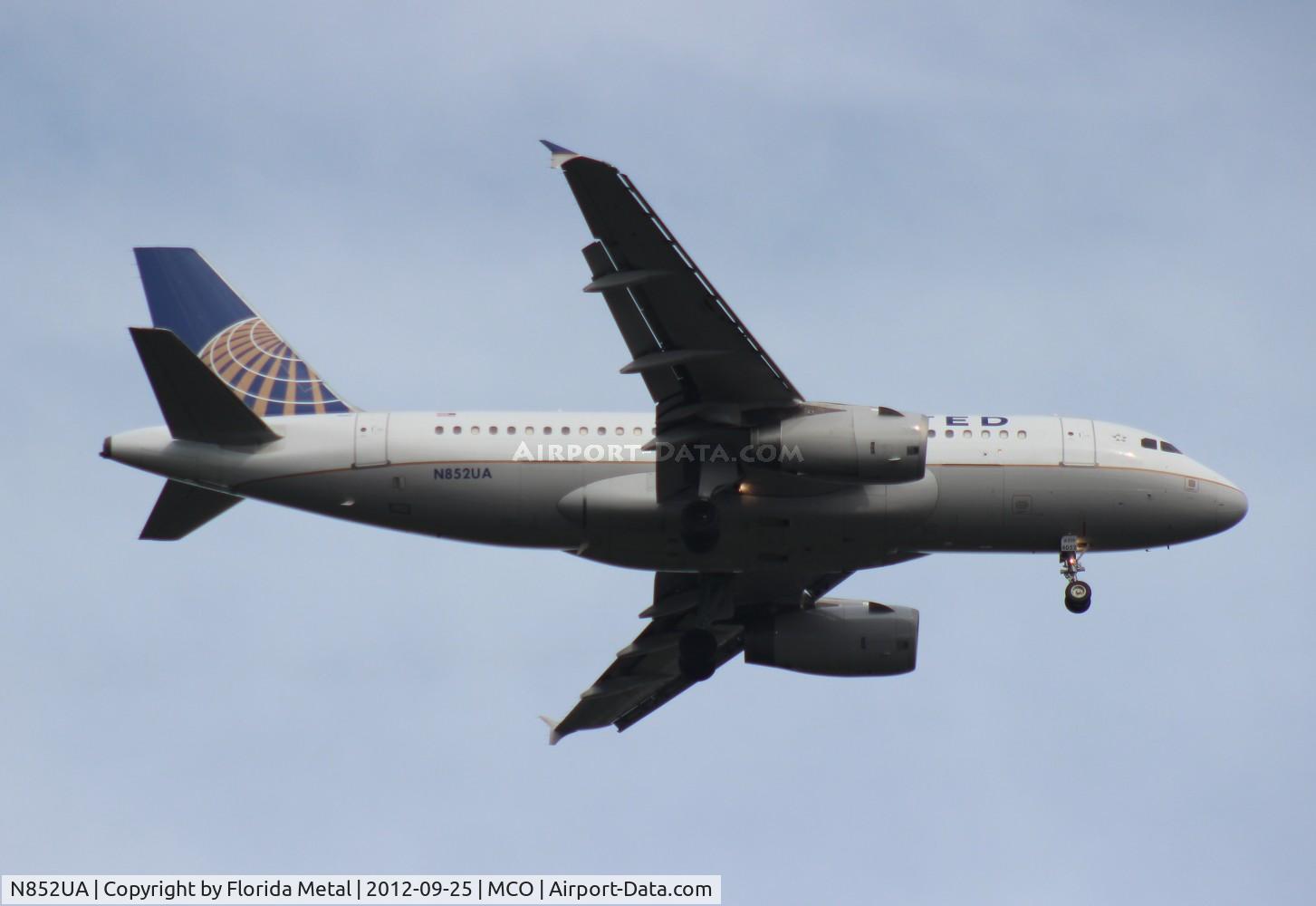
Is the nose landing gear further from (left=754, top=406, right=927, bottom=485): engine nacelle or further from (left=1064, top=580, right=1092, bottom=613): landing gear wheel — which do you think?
(left=754, top=406, right=927, bottom=485): engine nacelle

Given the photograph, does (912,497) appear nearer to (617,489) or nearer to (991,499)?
(991,499)

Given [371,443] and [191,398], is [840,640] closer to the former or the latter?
[371,443]

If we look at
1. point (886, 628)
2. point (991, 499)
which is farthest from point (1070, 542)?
point (886, 628)

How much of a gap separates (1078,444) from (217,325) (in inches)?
804

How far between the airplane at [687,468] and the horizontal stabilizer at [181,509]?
0.05m

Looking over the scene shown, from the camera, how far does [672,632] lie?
45.2 m

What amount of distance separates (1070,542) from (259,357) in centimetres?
1925

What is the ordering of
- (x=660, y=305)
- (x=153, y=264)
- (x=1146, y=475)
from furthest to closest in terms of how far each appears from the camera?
1. (x=153, y=264)
2. (x=1146, y=475)
3. (x=660, y=305)

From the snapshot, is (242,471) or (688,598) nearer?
(242,471)

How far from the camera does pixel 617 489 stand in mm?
37781

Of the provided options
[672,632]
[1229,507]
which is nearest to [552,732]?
[672,632]

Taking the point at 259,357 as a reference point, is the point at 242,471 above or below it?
below

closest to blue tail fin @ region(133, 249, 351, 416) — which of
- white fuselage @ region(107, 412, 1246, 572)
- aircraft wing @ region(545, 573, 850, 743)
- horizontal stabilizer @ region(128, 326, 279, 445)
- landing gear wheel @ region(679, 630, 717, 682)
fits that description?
white fuselage @ region(107, 412, 1246, 572)

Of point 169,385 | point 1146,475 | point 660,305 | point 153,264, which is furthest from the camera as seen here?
point 153,264
